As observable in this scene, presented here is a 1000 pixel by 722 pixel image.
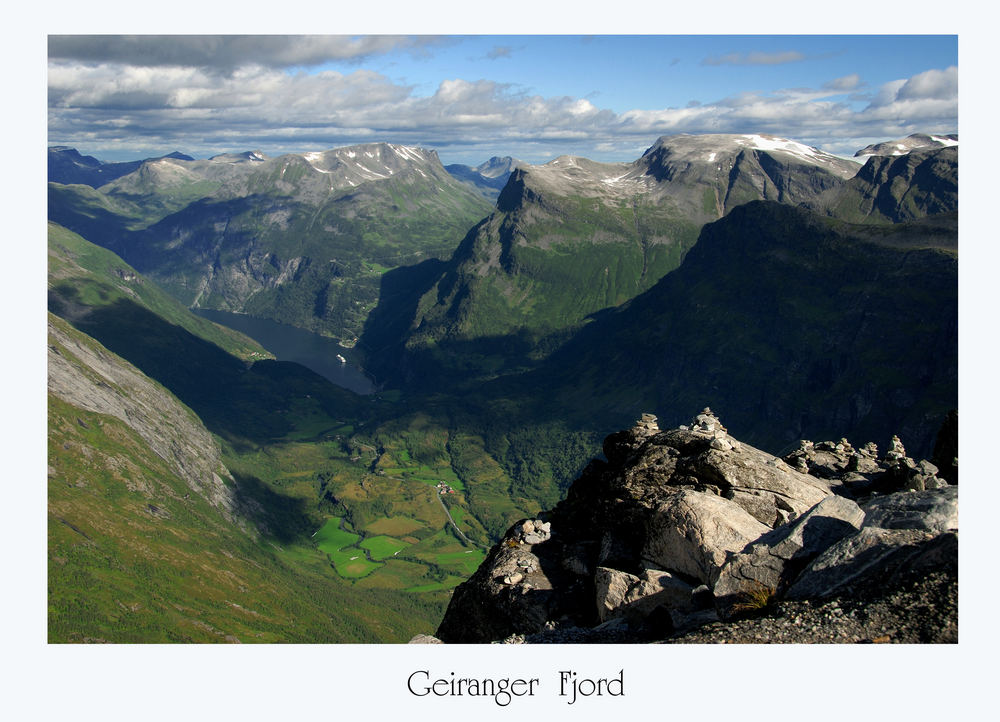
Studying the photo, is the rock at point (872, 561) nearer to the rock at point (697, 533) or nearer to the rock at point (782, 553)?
the rock at point (782, 553)

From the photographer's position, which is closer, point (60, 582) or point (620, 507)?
point (620, 507)

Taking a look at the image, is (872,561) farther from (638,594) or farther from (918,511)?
(638,594)

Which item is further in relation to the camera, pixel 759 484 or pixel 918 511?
pixel 759 484

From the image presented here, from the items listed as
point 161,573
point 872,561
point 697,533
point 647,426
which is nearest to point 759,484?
point 697,533

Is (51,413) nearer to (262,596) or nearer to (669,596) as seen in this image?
(262,596)

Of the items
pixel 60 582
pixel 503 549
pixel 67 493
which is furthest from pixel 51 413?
pixel 503 549

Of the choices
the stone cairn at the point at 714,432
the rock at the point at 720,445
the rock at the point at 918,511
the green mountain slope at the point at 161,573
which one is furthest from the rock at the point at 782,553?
the green mountain slope at the point at 161,573

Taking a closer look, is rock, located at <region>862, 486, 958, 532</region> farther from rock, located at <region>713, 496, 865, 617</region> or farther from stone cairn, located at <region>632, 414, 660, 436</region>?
stone cairn, located at <region>632, 414, 660, 436</region>
